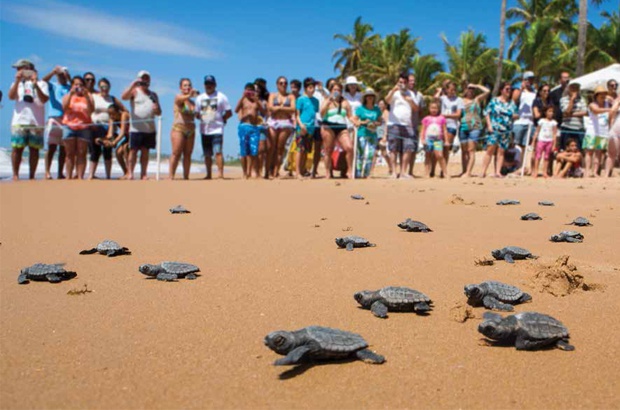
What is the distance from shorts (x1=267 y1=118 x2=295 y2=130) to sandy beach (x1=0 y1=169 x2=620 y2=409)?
4.35 metres

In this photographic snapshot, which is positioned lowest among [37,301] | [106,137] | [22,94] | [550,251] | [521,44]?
[37,301]

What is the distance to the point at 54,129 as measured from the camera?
9453 mm

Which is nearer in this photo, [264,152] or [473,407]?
[473,407]

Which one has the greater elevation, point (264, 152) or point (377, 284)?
point (264, 152)

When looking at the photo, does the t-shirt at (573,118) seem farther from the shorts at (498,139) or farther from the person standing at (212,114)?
the person standing at (212,114)

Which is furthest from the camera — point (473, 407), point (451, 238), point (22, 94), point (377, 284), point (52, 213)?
point (22, 94)

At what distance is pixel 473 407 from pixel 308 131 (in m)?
8.05

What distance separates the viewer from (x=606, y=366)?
6.70 feet

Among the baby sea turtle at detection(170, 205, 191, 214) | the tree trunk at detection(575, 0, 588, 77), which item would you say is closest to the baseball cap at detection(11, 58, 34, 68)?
the baby sea turtle at detection(170, 205, 191, 214)

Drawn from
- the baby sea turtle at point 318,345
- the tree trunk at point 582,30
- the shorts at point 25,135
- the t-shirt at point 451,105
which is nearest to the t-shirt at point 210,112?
the shorts at point 25,135

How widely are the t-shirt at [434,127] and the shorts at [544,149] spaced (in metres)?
1.85

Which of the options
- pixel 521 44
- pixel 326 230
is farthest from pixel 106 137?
pixel 521 44

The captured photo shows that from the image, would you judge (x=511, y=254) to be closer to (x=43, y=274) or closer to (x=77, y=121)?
(x=43, y=274)

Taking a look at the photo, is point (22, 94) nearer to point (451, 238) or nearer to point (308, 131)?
point (308, 131)
